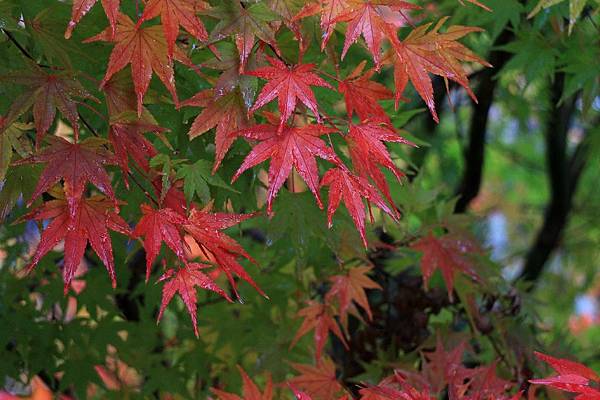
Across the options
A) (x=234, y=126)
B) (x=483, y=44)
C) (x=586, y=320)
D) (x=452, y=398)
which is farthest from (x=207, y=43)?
(x=586, y=320)

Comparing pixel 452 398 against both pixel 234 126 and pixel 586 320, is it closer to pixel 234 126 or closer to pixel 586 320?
pixel 234 126

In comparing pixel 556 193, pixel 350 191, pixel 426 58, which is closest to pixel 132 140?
pixel 350 191

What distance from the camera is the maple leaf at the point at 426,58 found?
116 centimetres

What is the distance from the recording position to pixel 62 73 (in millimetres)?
1107

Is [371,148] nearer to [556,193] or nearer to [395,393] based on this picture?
[395,393]

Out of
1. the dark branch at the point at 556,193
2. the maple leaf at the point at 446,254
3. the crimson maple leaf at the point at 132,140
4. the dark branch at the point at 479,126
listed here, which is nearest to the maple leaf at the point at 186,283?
the crimson maple leaf at the point at 132,140

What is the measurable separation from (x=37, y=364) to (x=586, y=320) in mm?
4108

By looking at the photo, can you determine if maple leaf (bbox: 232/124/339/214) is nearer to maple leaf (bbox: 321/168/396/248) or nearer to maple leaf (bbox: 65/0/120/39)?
maple leaf (bbox: 321/168/396/248)

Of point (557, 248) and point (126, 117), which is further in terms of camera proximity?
point (557, 248)

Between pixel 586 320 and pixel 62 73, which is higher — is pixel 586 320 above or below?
below

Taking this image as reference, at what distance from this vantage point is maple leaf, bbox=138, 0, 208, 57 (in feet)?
3.41

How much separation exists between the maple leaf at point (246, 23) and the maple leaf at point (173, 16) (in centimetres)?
4

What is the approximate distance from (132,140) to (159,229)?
131 mm

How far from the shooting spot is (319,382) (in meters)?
1.49
